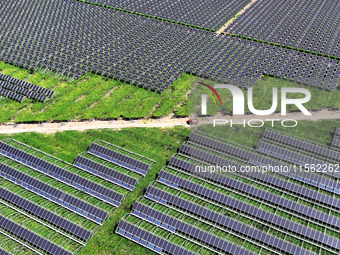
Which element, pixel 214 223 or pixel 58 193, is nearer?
pixel 214 223

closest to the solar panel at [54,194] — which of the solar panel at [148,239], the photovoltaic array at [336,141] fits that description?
the solar panel at [148,239]

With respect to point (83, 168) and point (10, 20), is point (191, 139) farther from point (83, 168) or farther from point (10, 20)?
point (10, 20)

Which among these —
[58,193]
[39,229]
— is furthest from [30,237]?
[58,193]

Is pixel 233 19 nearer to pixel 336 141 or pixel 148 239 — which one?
pixel 336 141

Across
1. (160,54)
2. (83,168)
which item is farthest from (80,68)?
(83,168)

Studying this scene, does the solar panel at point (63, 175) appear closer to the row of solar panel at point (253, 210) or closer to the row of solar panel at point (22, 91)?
the row of solar panel at point (253, 210)

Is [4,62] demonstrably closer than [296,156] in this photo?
No
